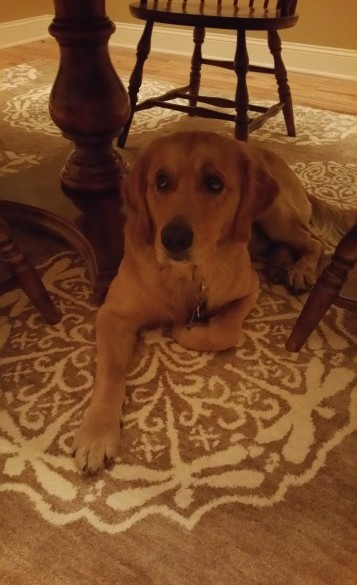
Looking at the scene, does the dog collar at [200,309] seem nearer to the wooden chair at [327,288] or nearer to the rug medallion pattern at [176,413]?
the rug medallion pattern at [176,413]

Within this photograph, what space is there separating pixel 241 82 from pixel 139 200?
1.38 meters

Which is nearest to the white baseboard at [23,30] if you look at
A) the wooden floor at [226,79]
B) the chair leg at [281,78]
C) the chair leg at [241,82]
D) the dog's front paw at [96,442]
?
the wooden floor at [226,79]

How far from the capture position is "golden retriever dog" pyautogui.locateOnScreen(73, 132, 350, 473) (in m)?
1.25

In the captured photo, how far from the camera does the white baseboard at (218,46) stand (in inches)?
167

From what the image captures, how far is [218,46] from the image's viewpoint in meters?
4.77

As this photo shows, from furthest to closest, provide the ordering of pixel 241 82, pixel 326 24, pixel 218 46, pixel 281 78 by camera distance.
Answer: pixel 218 46, pixel 326 24, pixel 281 78, pixel 241 82

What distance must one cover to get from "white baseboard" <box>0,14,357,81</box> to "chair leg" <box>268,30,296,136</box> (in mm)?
1642

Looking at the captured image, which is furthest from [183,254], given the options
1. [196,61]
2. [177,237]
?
[196,61]

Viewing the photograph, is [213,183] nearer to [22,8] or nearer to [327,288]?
[327,288]

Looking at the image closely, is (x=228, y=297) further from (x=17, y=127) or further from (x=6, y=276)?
(x=17, y=127)

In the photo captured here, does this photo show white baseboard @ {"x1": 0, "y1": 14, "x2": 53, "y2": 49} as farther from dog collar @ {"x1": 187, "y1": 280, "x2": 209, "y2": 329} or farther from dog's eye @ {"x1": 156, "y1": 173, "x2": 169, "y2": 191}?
dog collar @ {"x1": 187, "y1": 280, "x2": 209, "y2": 329}

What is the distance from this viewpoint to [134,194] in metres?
1.38

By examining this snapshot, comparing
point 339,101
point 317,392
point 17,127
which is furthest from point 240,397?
point 339,101

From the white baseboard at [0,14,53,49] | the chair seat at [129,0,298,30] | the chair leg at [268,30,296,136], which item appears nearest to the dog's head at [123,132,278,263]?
the chair seat at [129,0,298,30]
